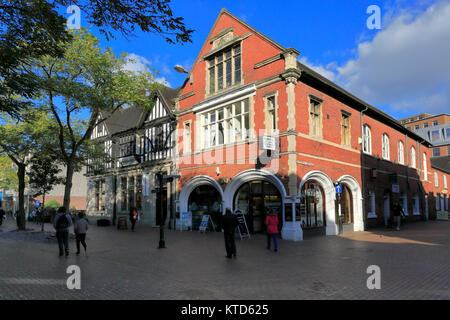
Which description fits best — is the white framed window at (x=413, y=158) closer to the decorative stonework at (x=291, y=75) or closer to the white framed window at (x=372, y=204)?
the white framed window at (x=372, y=204)

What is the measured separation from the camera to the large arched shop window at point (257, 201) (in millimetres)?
15688

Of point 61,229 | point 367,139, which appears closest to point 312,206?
point 367,139

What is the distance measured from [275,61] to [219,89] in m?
4.26

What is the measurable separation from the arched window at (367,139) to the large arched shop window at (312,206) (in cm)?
635

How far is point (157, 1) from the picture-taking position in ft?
18.6

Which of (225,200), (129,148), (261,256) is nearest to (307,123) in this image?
(225,200)

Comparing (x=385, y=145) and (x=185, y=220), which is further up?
(x=385, y=145)

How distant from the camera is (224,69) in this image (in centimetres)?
1866

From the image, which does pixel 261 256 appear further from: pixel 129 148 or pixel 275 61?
pixel 129 148

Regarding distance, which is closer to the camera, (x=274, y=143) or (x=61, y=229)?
(x=61, y=229)

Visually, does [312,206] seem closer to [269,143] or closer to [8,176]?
[269,143]

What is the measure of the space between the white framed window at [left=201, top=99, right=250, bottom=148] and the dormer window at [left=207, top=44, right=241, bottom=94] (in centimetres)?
139

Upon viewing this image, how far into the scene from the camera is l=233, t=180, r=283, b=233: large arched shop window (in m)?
15.7

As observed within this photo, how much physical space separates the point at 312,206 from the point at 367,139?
794cm
